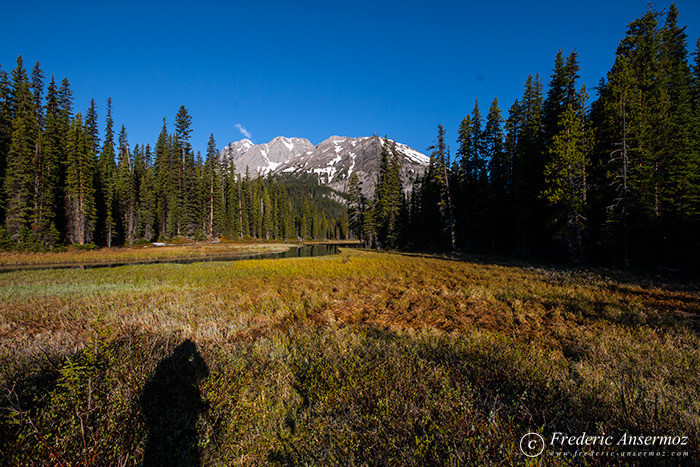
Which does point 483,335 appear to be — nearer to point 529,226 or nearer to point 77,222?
point 529,226

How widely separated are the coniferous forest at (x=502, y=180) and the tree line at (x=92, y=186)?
21 cm

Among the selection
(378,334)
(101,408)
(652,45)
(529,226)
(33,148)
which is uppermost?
(652,45)

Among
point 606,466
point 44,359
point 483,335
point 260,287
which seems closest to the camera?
point 606,466

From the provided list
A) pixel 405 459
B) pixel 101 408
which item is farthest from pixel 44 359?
pixel 405 459

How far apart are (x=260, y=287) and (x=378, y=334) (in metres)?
7.98

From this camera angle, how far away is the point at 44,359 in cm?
488

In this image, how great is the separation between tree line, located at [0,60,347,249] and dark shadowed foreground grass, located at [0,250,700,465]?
3472 cm

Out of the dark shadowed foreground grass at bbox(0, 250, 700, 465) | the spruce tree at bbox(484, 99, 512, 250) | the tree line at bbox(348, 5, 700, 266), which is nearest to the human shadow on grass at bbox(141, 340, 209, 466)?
the dark shadowed foreground grass at bbox(0, 250, 700, 465)

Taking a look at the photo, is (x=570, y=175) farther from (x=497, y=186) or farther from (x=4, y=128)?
(x=4, y=128)

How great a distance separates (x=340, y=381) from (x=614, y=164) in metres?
26.8

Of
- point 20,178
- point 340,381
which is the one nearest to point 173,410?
point 340,381

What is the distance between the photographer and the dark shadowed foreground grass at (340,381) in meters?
2.88

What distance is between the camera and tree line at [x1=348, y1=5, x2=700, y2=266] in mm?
17453

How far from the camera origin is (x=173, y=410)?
3566mm
